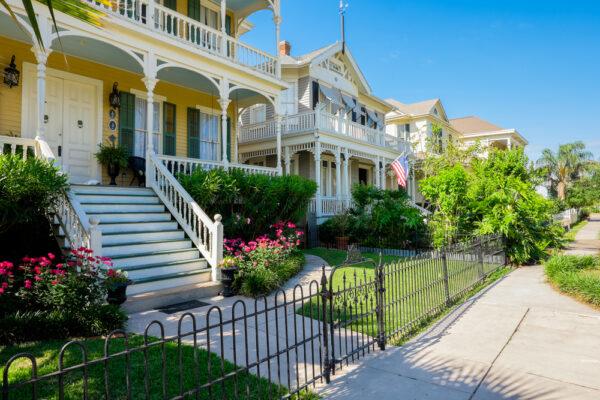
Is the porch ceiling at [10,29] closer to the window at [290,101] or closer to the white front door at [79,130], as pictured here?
the white front door at [79,130]

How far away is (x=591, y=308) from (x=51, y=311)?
9.31 metres

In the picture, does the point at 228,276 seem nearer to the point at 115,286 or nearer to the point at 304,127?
the point at 115,286

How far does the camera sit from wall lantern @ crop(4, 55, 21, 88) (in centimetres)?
945

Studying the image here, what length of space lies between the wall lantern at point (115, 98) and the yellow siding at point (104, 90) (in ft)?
0.46

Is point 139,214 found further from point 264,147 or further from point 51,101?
point 264,147

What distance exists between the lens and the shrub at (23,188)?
583 cm

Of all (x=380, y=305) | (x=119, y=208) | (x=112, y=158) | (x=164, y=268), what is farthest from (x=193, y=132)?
(x=380, y=305)

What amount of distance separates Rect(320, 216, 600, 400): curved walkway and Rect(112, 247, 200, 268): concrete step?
4944mm

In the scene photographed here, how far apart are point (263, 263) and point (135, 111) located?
24.6 feet

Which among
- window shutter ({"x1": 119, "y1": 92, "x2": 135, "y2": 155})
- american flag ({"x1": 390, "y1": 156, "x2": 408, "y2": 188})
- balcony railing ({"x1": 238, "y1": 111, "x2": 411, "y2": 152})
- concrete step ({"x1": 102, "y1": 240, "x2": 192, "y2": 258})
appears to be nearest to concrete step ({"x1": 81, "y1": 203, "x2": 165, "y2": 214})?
concrete step ({"x1": 102, "y1": 240, "x2": 192, "y2": 258})

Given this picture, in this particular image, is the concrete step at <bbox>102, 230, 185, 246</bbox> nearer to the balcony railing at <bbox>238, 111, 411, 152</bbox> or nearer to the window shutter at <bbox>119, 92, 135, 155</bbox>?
the window shutter at <bbox>119, 92, 135, 155</bbox>

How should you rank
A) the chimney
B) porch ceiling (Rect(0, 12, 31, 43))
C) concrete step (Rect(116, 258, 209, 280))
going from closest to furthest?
A: concrete step (Rect(116, 258, 209, 280)) → porch ceiling (Rect(0, 12, 31, 43)) → the chimney

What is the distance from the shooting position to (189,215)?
350 inches

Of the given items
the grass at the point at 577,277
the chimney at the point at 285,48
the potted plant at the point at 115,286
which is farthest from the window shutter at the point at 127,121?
the chimney at the point at 285,48
